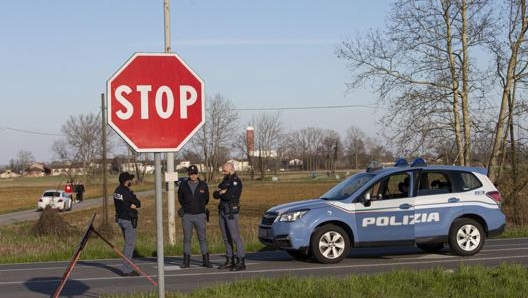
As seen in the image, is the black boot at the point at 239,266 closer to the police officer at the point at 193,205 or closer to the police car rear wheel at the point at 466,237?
the police officer at the point at 193,205

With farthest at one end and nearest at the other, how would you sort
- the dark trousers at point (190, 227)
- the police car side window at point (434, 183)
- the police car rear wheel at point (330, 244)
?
the police car side window at point (434, 183), the dark trousers at point (190, 227), the police car rear wheel at point (330, 244)

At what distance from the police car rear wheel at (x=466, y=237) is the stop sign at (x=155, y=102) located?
27.8 ft

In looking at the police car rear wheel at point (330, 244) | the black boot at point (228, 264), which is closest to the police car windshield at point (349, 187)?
the police car rear wheel at point (330, 244)

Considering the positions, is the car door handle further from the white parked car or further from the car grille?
the white parked car

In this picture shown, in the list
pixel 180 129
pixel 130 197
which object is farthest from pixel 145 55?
pixel 130 197

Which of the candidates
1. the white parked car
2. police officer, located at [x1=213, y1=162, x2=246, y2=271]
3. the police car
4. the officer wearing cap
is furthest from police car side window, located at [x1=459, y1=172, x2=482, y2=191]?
the white parked car

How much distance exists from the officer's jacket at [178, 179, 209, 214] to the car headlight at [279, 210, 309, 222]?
139cm

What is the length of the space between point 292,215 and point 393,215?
6.04 feet

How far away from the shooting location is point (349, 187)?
14.1 metres

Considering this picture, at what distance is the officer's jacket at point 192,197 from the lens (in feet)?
43.7

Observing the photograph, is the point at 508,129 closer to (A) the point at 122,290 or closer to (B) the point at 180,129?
(A) the point at 122,290

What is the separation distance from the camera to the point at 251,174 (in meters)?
135

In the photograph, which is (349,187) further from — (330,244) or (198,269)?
(198,269)

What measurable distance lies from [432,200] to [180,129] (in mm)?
8324
